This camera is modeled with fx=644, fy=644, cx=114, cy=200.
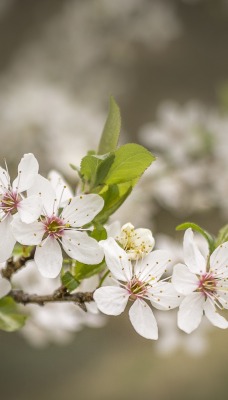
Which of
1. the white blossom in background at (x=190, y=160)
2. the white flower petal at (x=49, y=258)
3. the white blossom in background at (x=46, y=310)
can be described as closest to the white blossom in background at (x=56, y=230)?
the white flower petal at (x=49, y=258)

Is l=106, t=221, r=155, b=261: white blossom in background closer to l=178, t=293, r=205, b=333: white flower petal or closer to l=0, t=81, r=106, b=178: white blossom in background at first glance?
l=178, t=293, r=205, b=333: white flower petal

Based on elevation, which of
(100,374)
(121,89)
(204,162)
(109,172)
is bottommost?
(100,374)

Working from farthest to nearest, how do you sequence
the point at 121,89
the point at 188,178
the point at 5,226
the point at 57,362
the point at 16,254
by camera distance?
the point at 121,89 → the point at 57,362 → the point at 188,178 → the point at 16,254 → the point at 5,226

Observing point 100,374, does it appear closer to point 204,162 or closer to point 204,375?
point 204,375

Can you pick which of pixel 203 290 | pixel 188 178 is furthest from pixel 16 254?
pixel 188 178

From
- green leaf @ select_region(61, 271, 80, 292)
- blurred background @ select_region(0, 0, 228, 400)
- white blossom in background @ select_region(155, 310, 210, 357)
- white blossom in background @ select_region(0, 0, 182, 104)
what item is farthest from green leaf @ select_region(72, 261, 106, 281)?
white blossom in background @ select_region(0, 0, 182, 104)

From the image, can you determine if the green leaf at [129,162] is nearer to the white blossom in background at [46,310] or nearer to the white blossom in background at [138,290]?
the white blossom in background at [138,290]
